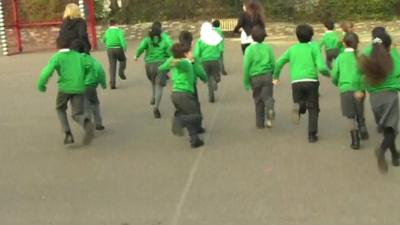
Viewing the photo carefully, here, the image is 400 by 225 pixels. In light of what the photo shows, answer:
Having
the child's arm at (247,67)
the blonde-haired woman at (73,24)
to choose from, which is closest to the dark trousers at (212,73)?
the blonde-haired woman at (73,24)

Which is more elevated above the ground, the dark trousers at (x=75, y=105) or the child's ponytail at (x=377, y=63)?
the child's ponytail at (x=377, y=63)

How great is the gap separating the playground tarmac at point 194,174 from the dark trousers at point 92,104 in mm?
276

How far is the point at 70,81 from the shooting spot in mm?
9109

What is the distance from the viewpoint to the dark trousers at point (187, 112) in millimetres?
8922

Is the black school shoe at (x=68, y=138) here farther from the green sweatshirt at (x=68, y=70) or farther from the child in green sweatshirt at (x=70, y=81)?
the green sweatshirt at (x=68, y=70)

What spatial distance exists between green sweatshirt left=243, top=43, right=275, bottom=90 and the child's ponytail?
8.04ft

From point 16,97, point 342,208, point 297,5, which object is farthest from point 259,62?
point 297,5

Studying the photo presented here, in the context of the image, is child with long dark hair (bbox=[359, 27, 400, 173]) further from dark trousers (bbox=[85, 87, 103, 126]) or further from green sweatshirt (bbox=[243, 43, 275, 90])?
dark trousers (bbox=[85, 87, 103, 126])

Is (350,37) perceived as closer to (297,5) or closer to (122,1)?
(297,5)

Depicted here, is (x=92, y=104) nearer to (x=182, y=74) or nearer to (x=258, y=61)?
(x=182, y=74)

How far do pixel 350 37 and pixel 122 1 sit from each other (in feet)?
67.2

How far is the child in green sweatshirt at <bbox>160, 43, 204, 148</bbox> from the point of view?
8.94m

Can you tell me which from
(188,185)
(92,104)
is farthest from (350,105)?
(92,104)

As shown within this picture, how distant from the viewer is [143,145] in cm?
918
